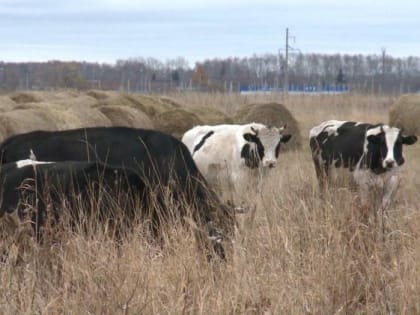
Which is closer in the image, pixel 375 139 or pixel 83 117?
pixel 375 139

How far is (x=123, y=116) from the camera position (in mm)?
18484

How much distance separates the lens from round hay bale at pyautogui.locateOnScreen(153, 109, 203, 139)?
778 inches

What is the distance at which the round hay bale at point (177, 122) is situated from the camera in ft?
64.8

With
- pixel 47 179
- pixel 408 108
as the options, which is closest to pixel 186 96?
pixel 408 108

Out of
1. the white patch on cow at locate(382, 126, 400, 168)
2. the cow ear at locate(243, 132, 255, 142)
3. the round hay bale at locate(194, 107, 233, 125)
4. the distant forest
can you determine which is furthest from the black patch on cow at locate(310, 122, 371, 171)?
the distant forest

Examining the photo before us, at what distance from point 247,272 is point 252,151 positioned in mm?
6844

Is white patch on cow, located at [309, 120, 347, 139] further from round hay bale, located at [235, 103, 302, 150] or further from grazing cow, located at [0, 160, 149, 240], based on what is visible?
round hay bale, located at [235, 103, 302, 150]

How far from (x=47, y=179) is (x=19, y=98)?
15.0m

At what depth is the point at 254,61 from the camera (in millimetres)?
105250

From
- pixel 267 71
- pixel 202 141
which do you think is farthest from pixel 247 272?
pixel 267 71

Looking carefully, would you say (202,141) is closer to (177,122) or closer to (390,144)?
(390,144)

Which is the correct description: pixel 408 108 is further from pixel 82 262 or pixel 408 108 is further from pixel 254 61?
pixel 254 61

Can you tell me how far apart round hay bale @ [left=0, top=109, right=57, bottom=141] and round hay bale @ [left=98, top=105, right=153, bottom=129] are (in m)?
2.73

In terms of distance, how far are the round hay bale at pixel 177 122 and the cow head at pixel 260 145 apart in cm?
755
